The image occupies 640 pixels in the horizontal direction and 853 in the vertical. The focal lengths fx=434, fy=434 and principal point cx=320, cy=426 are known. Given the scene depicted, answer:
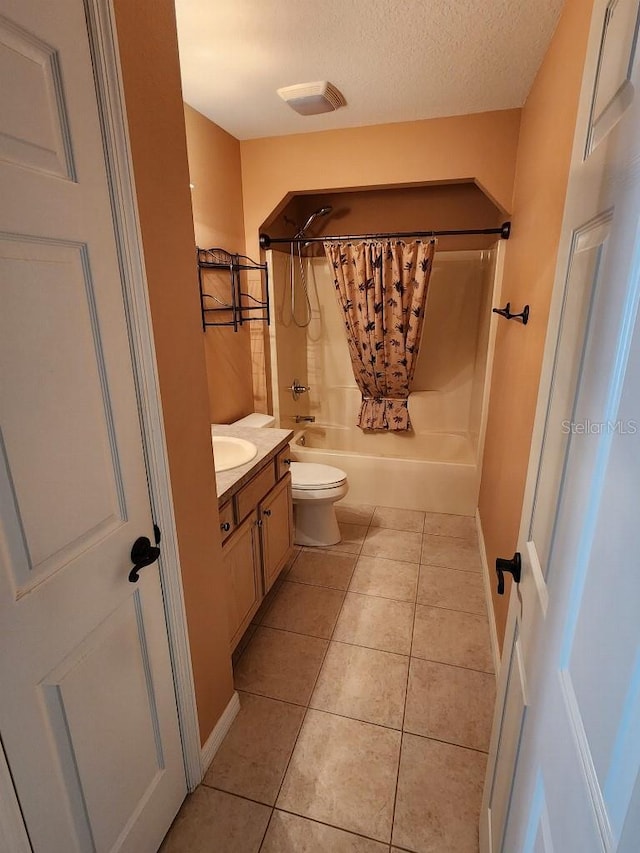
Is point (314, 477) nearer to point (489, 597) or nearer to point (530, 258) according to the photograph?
point (489, 597)

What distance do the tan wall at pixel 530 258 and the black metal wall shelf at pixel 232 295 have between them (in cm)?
151

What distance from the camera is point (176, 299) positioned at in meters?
1.12

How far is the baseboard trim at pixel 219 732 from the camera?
1.46 m

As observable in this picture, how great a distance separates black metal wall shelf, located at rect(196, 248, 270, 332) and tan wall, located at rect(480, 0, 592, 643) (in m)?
1.51

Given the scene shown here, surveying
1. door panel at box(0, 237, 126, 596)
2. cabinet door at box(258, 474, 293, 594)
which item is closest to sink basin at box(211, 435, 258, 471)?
cabinet door at box(258, 474, 293, 594)

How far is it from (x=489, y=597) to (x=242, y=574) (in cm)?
127

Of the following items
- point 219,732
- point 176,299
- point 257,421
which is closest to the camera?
point 176,299

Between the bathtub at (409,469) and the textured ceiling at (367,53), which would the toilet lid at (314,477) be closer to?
the bathtub at (409,469)

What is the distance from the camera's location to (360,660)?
6.23ft

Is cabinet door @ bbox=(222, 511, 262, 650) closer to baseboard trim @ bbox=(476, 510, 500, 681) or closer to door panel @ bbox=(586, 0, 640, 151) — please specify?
baseboard trim @ bbox=(476, 510, 500, 681)

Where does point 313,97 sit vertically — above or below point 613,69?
above

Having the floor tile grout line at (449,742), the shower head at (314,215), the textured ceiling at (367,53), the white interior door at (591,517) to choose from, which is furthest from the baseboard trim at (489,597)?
the shower head at (314,215)

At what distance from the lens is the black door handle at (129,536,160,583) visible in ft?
3.30

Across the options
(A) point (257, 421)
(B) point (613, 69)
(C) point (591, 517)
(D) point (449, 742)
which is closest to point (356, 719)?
(D) point (449, 742)
